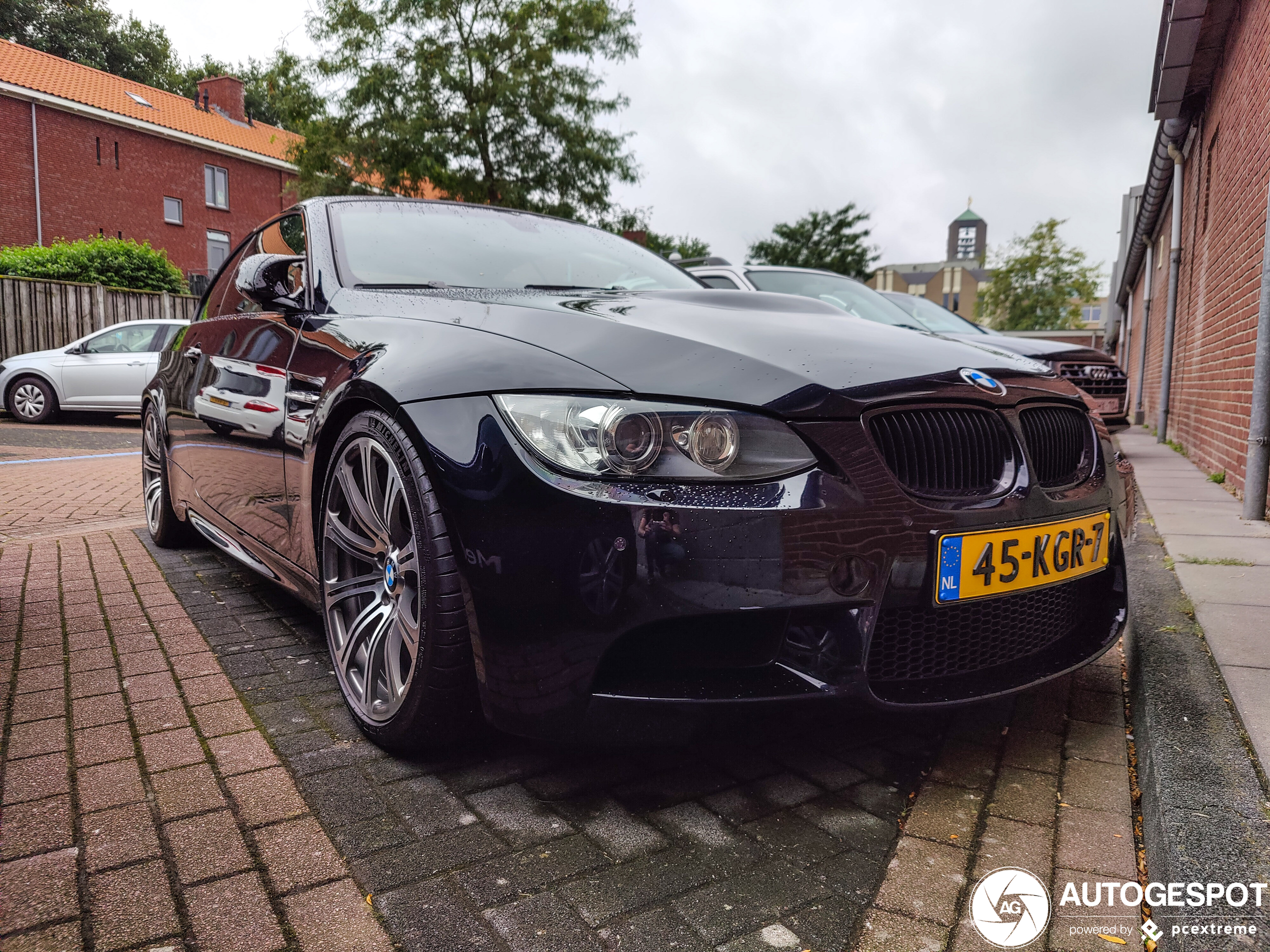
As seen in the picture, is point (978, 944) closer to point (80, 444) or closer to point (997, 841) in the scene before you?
point (997, 841)

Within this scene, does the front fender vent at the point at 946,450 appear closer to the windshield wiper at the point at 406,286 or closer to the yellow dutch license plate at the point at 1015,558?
the yellow dutch license plate at the point at 1015,558

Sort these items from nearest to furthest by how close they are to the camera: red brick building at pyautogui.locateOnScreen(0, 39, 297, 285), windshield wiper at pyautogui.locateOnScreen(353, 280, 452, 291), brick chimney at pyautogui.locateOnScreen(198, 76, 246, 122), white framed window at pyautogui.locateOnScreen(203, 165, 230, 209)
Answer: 1. windshield wiper at pyautogui.locateOnScreen(353, 280, 452, 291)
2. red brick building at pyautogui.locateOnScreen(0, 39, 297, 285)
3. white framed window at pyautogui.locateOnScreen(203, 165, 230, 209)
4. brick chimney at pyautogui.locateOnScreen(198, 76, 246, 122)

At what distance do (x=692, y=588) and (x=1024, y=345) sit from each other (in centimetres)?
651

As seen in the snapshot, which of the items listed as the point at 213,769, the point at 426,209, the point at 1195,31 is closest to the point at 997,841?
the point at 213,769

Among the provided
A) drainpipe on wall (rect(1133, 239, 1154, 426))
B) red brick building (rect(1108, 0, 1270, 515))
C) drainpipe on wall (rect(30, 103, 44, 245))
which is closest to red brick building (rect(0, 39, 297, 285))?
drainpipe on wall (rect(30, 103, 44, 245))

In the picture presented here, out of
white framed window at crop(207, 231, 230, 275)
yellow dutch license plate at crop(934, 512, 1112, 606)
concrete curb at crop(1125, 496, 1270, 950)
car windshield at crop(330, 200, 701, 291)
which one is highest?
white framed window at crop(207, 231, 230, 275)

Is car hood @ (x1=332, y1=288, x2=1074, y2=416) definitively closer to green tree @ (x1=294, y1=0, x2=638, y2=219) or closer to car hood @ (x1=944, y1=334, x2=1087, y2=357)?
car hood @ (x1=944, y1=334, x2=1087, y2=357)

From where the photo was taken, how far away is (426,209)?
3.28 metres

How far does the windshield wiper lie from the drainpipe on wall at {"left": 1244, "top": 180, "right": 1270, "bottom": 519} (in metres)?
4.20

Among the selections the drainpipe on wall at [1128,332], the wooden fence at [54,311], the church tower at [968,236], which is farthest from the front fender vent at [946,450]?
the church tower at [968,236]

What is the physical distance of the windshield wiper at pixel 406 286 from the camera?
2.68m

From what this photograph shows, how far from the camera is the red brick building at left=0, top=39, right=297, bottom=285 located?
84.1 ft

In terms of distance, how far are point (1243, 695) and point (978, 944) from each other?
4.06 ft

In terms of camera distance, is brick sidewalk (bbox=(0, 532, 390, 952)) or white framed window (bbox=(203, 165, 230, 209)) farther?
white framed window (bbox=(203, 165, 230, 209))
